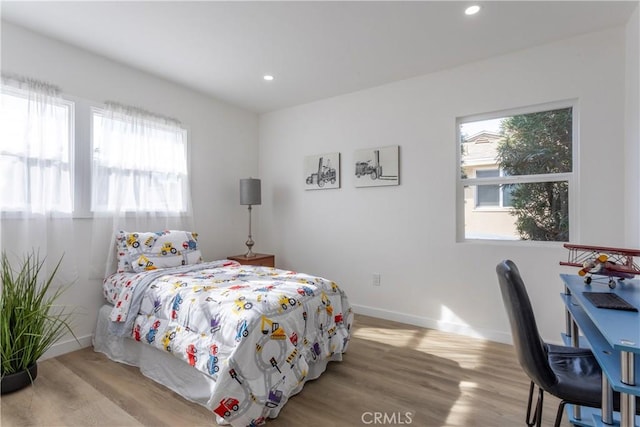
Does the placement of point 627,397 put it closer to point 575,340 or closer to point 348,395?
point 575,340

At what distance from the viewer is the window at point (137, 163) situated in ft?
9.22

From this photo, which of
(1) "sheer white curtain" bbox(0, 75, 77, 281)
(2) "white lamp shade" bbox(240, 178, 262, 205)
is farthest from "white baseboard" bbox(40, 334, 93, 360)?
(2) "white lamp shade" bbox(240, 178, 262, 205)

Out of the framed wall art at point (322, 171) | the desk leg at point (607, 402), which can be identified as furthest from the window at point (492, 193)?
the desk leg at point (607, 402)

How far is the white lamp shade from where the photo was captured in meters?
3.82

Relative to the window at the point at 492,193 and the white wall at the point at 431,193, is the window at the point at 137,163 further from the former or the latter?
the window at the point at 492,193

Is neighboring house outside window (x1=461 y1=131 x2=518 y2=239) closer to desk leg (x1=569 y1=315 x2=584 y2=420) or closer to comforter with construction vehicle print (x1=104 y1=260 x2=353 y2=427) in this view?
desk leg (x1=569 y1=315 x2=584 y2=420)

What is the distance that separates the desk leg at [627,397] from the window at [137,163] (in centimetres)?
344

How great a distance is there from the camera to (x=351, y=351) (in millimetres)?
2629

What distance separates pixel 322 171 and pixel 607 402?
317 cm

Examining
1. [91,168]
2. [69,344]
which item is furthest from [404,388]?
[91,168]

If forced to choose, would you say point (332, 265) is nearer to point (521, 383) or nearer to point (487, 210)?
point (487, 210)

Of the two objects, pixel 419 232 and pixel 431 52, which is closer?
pixel 431 52

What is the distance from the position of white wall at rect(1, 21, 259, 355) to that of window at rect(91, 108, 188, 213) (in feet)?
0.55

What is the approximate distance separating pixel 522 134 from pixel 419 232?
1281 millimetres
